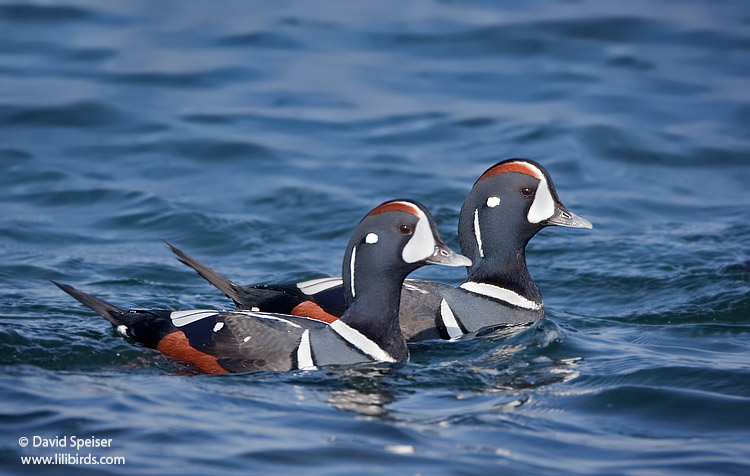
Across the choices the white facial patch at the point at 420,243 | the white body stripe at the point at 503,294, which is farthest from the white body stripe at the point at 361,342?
the white body stripe at the point at 503,294

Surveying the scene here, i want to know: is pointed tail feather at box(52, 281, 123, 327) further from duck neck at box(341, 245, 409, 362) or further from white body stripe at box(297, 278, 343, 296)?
duck neck at box(341, 245, 409, 362)

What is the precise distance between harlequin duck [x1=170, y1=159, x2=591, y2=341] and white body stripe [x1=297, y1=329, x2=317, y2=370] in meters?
1.14

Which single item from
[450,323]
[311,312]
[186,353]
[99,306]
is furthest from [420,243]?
[99,306]

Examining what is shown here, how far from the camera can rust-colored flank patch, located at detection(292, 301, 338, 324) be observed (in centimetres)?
866

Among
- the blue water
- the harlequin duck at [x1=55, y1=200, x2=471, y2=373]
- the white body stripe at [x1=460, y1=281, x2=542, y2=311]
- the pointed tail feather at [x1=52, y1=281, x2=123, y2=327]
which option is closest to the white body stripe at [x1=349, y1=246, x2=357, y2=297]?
the harlequin duck at [x1=55, y1=200, x2=471, y2=373]

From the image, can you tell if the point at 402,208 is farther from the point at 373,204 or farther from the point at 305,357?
the point at 373,204

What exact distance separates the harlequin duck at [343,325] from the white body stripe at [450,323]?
97 centimetres

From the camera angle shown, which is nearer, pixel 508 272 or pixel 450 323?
pixel 450 323

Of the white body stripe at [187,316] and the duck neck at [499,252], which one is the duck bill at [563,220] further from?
the white body stripe at [187,316]

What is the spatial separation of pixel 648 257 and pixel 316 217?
4.01 metres

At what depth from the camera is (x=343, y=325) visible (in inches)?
304

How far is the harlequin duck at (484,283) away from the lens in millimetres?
8719

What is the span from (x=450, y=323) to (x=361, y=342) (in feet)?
4.40

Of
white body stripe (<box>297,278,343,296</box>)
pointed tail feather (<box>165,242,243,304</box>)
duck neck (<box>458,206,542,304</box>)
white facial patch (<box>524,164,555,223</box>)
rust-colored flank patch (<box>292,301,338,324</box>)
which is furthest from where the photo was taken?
duck neck (<box>458,206,542,304</box>)
